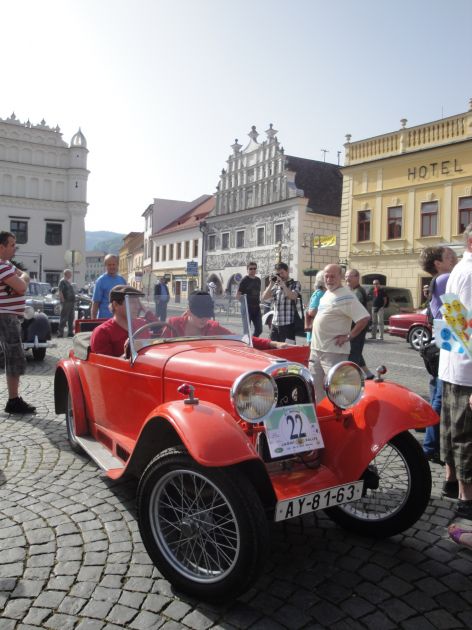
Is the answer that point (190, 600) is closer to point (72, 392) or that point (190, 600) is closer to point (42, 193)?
point (72, 392)

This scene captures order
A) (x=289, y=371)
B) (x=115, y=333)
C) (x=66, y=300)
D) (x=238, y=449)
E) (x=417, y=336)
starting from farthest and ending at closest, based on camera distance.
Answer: (x=417, y=336)
(x=66, y=300)
(x=115, y=333)
(x=289, y=371)
(x=238, y=449)

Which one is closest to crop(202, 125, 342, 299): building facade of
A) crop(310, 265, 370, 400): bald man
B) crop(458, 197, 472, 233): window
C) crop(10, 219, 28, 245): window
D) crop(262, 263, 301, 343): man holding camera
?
crop(458, 197, 472, 233): window

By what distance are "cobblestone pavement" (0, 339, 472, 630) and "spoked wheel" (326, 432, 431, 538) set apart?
89 millimetres

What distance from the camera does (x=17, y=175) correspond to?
47312 millimetres

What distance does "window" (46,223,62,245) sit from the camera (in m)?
48.8

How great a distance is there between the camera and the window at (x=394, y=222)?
25.9 m

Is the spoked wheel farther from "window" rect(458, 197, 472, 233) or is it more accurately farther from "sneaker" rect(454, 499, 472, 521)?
"window" rect(458, 197, 472, 233)

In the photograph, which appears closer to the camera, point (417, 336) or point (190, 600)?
point (190, 600)

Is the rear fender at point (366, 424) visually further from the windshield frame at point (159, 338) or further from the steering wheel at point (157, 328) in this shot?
the steering wheel at point (157, 328)

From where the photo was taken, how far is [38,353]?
32.1ft

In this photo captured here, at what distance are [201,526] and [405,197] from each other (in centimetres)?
2521

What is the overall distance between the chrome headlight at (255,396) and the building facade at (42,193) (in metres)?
46.5

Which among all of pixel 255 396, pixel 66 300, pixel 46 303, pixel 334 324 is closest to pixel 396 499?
pixel 255 396

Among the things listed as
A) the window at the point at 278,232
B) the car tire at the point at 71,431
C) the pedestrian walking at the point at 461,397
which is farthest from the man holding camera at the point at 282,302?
the window at the point at 278,232
